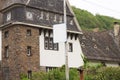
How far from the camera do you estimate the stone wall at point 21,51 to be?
141 feet

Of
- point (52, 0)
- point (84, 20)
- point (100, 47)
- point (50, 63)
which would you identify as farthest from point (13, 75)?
point (84, 20)

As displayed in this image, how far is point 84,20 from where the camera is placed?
354 ft

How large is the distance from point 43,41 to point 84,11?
75.8 metres

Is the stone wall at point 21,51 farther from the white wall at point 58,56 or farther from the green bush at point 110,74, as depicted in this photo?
the green bush at point 110,74

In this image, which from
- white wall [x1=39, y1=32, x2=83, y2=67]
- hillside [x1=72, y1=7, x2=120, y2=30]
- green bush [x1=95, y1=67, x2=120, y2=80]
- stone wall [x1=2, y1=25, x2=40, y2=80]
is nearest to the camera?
green bush [x1=95, y1=67, x2=120, y2=80]

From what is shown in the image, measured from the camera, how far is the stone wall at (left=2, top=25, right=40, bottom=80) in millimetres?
43031

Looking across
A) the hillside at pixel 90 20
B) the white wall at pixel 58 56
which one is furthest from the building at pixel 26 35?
the hillside at pixel 90 20

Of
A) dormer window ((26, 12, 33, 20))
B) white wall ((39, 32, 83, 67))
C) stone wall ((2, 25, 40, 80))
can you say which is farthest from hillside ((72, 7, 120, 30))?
stone wall ((2, 25, 40, 80))

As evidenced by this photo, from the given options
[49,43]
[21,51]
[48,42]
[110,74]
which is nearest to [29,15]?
[48,42]

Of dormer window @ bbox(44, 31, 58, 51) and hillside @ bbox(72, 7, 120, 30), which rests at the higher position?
hillside @ bbox(72, 7, 120, 30)

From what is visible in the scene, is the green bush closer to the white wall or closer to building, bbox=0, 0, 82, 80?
building, bbox=0, 0, 82, 80

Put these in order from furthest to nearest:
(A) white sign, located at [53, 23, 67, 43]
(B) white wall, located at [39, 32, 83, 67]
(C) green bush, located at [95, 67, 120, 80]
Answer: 1. (B) white wall, located at [39, 32, 83, 67]
2. (C) green bush, located at [95, 67, 120, 80]
3. (A) white sign, located at [53, 23, 67, 43]

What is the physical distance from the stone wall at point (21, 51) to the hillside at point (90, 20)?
178 ft

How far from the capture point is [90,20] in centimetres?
10956
